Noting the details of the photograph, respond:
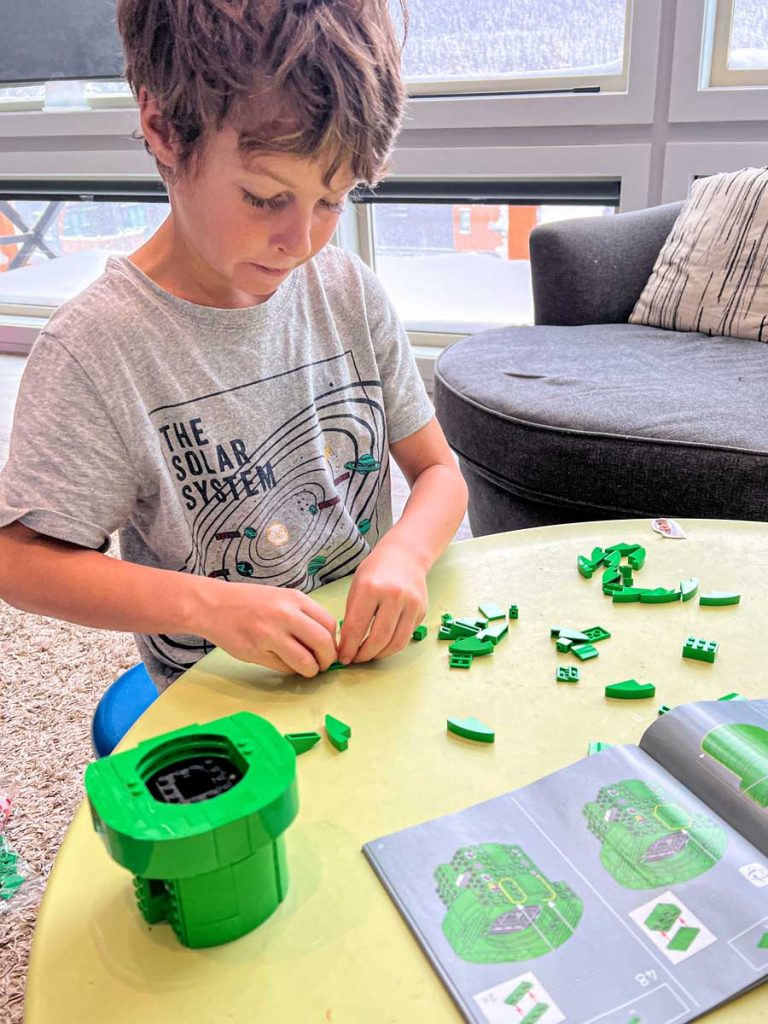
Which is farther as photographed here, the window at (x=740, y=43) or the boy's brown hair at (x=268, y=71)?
the window at (x=740, y=43)

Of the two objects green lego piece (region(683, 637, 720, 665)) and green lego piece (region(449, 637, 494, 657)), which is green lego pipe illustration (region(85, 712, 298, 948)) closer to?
green lego piece (region(449, 637, 494, 657))

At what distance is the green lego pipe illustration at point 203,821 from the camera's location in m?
0.44

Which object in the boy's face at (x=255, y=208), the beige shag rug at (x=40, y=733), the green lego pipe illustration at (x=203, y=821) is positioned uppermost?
the boy's face at (x=255, y=208)

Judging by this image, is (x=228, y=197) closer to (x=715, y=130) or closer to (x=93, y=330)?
(x=93, y=330)

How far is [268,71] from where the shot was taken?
0.72 metres

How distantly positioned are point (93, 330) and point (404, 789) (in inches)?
19.7

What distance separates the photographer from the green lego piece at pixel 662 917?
0.48 m

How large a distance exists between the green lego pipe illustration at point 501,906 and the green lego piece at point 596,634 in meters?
0.25

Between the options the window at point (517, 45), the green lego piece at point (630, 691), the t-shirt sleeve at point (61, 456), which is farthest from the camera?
the window at point (517, 45)

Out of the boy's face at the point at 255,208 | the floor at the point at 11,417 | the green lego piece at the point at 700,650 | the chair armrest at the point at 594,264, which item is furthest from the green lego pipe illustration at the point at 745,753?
the chair armrest at the point at 594,264

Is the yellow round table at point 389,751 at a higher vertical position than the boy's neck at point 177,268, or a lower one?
lower

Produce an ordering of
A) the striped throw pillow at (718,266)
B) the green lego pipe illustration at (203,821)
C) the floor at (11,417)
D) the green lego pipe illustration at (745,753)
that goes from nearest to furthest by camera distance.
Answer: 1. the green lego pipe illustration at (203,821)
2. the green lego pipe illustration at (745,753)
3. the striped throw pillow at (718,266)
4. the floor at (11,417)

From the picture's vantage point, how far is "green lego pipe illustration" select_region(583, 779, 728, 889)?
514mm

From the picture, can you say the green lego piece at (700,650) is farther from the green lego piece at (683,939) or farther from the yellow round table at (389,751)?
the green lego piece at (683,939)
